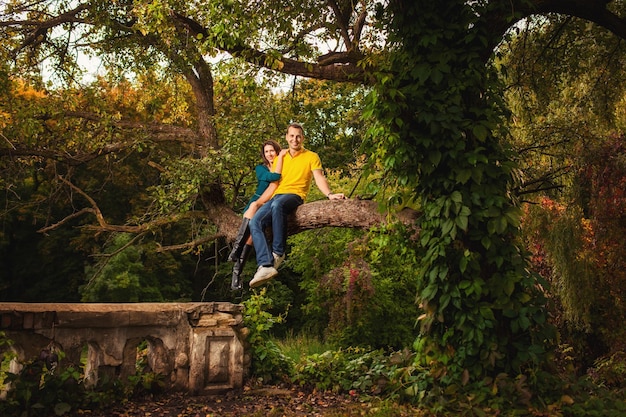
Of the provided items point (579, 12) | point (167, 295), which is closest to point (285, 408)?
point (579, 12)

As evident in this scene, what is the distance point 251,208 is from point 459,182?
205 cm

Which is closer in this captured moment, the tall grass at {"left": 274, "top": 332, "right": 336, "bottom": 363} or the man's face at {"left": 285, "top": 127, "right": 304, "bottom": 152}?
the man's face at {"left": 285, "top": 127, "right": 304, "bottom": 152}

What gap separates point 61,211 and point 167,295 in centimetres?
396

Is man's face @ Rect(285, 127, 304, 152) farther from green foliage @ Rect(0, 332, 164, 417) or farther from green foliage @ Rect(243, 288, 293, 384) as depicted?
green foliage @ Rect(0, 332, 164, 417)

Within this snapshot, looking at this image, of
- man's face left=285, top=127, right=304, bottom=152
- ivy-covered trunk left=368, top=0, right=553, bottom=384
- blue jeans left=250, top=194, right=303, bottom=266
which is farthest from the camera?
man's face left=285, top=127, right=304, bottom=152

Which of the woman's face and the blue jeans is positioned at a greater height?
the woman's face

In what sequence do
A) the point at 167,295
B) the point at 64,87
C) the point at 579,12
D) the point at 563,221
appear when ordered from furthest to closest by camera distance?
1. the point at 167,295
2. the point at 563,221
3. the point at 64,87
4. the point at 579,12

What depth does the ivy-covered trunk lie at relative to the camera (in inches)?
216

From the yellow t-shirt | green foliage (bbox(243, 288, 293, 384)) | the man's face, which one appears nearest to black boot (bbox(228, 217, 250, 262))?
the yellow t-shirt

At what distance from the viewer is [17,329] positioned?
6078 mm

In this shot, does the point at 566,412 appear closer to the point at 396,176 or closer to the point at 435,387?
the point at 435,387

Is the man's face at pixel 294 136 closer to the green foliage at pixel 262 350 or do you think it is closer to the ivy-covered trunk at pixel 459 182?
the ivy-covered trunk at pixel 459 182

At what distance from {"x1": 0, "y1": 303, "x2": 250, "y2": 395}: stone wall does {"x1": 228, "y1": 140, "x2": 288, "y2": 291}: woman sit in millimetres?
1130

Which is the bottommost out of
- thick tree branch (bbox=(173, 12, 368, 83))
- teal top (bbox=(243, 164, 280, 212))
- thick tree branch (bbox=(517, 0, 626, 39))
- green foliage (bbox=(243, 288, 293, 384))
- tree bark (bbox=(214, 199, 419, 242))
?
green foliage (bbox=(243, 288, 293, 384))
